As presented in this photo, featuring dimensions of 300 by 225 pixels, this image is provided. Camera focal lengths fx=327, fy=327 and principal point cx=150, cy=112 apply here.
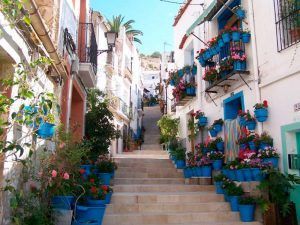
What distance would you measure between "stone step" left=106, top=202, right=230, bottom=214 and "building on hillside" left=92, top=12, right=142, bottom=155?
11.5 m

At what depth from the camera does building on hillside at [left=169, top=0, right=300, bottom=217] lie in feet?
23.6

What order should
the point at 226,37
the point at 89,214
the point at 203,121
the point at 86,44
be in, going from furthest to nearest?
1. the point at 203,121
2. the point at 86,44
3. the point at 226,37
4. the point at 89,214

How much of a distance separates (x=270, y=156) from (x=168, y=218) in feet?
8.81

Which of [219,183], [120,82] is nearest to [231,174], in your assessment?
[219,183]

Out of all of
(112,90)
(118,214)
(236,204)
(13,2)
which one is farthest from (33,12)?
(112,90)

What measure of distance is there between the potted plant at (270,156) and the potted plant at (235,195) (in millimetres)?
916

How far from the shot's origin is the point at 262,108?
7863 millimetres

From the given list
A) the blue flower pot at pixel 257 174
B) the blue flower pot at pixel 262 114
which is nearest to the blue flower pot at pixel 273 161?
the blue flower pot at pixel 257 174

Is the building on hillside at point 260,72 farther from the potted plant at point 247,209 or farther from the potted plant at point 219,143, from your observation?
the potted plant at point 247,209

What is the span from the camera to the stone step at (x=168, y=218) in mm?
7137

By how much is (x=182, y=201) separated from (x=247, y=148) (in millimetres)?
2124

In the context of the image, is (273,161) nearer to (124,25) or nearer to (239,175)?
(239,175)

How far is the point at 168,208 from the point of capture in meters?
7.83

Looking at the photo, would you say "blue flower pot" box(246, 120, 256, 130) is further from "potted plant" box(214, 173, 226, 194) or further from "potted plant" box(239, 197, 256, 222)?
→ "potted plant" box(239, 197, 256, 222)
